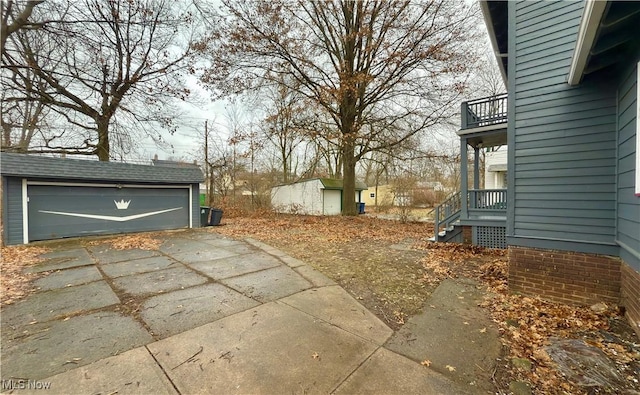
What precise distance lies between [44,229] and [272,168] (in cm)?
1539

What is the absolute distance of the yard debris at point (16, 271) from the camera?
3.76m

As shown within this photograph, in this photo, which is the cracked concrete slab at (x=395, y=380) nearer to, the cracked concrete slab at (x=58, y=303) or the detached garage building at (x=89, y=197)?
the cracked concrete slab at (x=58, y=303)

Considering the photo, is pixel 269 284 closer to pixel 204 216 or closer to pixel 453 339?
pixel 453 339

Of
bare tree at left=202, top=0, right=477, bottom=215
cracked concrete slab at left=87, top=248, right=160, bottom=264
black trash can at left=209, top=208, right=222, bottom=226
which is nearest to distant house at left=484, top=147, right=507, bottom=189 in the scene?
bare tree at left=202, top=0, right=477, bottom=215

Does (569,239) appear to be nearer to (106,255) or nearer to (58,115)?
(106,255)

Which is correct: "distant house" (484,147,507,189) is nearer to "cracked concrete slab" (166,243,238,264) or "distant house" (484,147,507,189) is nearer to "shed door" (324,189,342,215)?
"shed door" (324,189,342,215)

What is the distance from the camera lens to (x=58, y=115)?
36.0 ft

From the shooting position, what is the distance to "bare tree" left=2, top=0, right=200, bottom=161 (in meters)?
8.59

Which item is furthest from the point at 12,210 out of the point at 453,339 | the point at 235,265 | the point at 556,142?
the point at 556,142

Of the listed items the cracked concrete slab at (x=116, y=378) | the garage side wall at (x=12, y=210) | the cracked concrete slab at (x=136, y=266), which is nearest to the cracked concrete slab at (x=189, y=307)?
the cracked concrete slab at (x=116, y=378)

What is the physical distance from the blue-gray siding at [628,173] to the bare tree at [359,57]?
29.7 ft

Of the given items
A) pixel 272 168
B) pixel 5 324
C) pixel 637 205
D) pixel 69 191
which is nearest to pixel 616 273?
pixel 637 205

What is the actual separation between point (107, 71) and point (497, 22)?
537 inches

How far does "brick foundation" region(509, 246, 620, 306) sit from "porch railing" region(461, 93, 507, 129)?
4730 mm
